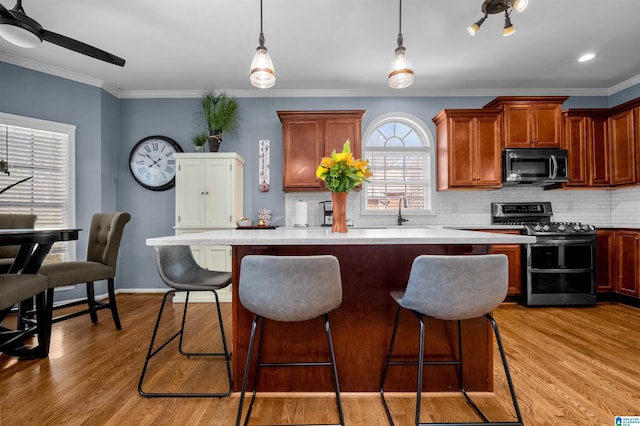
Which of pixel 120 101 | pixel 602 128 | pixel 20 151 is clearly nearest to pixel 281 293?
pixel 20 151

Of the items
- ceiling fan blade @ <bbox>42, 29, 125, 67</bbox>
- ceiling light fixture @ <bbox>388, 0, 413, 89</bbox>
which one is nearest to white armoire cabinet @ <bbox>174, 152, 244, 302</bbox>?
ceiling fan blade @ <bbox>42, 29, 125, 67</bbox>

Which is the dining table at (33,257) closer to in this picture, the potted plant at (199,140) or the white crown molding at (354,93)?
the potted plant at (199,140)

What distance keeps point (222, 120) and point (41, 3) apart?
191cm

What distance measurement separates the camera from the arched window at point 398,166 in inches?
177

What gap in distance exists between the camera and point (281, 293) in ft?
4.57

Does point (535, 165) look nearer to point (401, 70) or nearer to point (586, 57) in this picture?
point (586, 57)

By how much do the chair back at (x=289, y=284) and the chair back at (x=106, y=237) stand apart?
2.16 metres

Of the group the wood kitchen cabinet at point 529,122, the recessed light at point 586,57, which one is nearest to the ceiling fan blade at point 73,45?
the wood kitchen cabinet at point 529,122

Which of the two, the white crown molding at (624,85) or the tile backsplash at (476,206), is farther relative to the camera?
the tile backsplash at (476,206)

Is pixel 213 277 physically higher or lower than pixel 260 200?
lower

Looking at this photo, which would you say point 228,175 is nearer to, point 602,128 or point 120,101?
point 120,101

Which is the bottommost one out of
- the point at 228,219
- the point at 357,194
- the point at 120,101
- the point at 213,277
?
the point at 213,277

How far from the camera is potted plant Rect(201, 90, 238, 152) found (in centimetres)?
414

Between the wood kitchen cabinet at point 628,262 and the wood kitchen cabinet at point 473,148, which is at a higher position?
the wood kitchen cabinet at point 473,148
